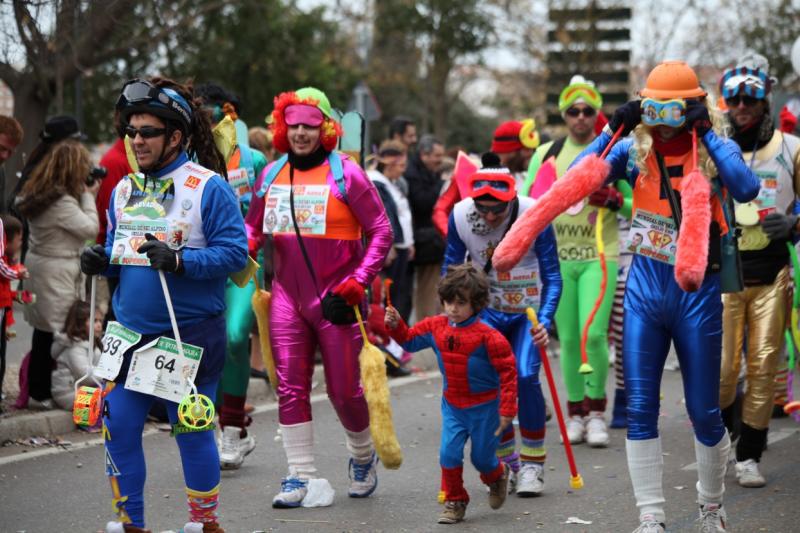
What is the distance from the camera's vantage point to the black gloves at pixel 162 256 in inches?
195

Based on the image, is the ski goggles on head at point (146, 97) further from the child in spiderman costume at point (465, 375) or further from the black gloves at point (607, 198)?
the black gloves at point (607, 198)

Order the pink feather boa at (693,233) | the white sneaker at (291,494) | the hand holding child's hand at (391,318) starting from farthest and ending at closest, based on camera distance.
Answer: the white sneaker at (291,494), the hand holding child's hand at (391,318), the pink feather boa at (693,233)

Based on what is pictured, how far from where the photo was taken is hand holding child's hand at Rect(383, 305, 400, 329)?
6.01 m

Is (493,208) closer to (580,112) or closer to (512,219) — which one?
(512,219)

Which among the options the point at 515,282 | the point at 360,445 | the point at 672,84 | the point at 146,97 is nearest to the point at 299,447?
the point at 360,445

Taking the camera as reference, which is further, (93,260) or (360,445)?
(360,445)

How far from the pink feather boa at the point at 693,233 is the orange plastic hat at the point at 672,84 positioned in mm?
358

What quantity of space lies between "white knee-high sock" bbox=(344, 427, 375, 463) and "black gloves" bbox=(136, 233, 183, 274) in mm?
1946

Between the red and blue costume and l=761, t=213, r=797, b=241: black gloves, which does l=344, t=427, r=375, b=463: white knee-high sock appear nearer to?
the red and blue costume

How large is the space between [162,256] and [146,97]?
2.16 ft

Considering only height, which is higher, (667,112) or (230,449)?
(667,112)

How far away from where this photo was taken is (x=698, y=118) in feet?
18.3

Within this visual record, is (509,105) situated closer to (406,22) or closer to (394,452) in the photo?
(406,22)

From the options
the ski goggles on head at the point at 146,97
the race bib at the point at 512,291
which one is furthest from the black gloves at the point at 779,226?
the ski goggles on head at the point at 146,97
